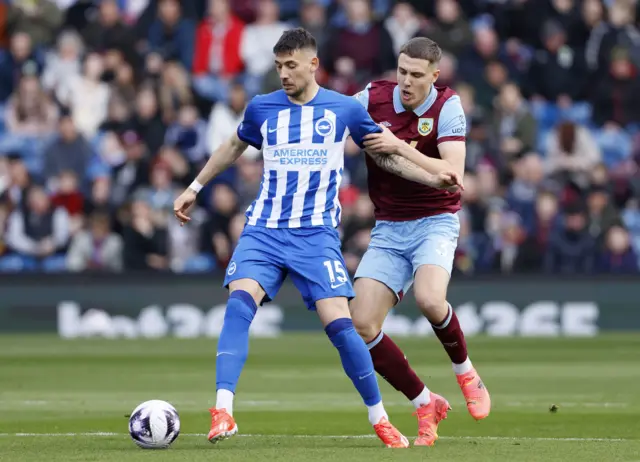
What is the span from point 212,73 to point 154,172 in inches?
91.7

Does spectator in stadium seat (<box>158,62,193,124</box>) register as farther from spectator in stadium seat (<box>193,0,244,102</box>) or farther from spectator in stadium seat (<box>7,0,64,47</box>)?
spectator in stadium seat (<box>7,0,64,47</box>)

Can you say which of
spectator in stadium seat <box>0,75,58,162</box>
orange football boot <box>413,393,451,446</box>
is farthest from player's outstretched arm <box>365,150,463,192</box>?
spectator in stadium seat <box>0,75,58,162</box>

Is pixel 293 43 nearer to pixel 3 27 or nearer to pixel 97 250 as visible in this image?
pixel 97 250

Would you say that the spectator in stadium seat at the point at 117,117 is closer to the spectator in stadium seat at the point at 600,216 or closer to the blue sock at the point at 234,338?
the spectator in stadium seat at the point at 600,216

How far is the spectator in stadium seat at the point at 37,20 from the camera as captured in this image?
2122 cm

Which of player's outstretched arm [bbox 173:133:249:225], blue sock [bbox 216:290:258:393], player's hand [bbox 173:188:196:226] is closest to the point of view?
blue sock [bbox 216:290:258:393]

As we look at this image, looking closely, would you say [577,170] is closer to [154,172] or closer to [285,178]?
[154,172]

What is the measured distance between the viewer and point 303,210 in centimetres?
796

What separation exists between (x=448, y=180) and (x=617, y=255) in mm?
10446

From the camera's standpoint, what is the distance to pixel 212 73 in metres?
20.5

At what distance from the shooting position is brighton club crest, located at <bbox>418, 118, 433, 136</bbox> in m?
8.75

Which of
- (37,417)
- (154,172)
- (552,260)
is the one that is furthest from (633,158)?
(37,417)

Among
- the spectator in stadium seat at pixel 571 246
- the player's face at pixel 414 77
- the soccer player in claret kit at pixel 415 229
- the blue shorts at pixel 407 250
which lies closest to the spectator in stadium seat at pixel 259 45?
the spectator in stadium seat at pixel 571 246

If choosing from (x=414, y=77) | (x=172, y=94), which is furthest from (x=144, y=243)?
(x=414, y=77)
